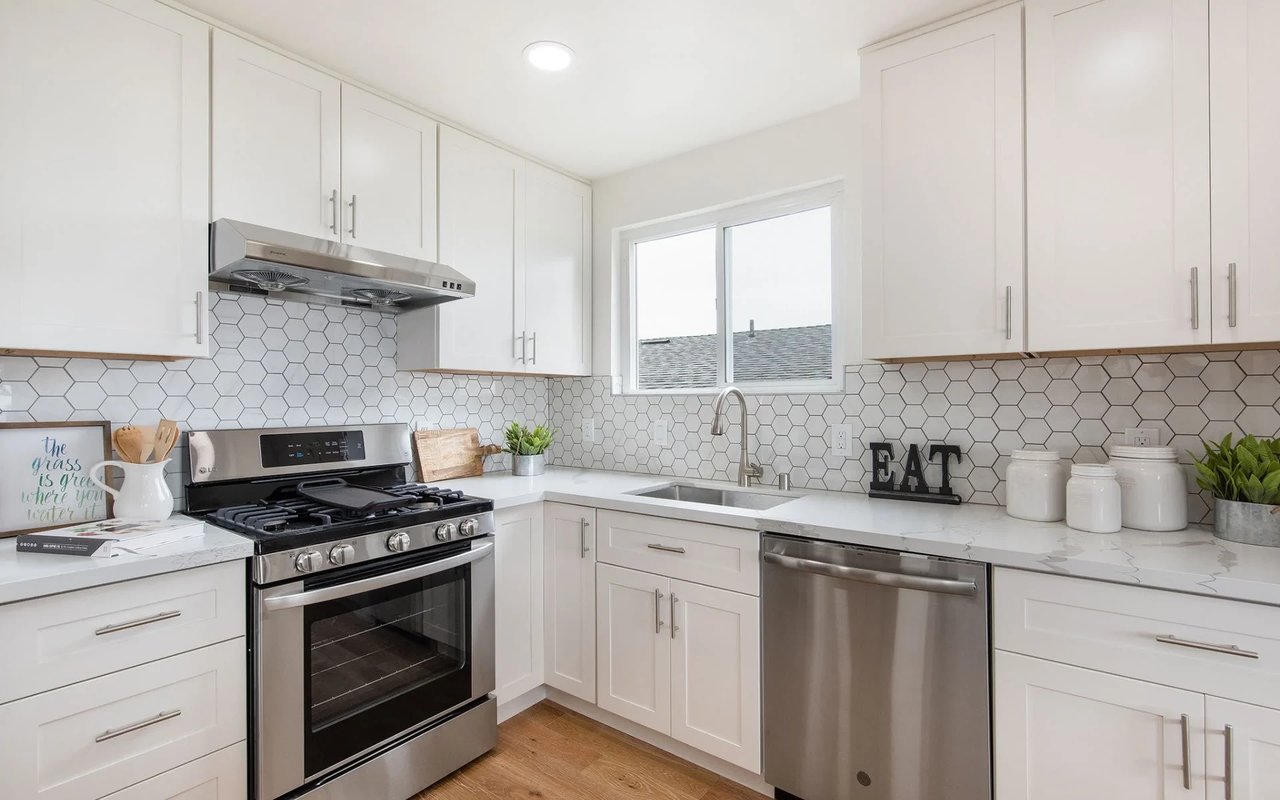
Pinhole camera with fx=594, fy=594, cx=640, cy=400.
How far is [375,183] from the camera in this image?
88.3 inches

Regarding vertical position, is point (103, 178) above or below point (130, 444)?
above

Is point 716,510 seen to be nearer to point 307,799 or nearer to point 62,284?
point 307,799

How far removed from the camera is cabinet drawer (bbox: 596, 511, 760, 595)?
1946 millimetres

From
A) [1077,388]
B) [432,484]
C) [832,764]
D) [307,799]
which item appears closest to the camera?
[307,799]

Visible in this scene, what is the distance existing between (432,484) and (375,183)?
1.27 metres

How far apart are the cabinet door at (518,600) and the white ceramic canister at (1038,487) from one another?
1.73 meters

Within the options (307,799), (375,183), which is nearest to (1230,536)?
(307,799)

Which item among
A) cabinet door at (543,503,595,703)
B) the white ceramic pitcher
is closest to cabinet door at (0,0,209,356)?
the white ceramic pitcher

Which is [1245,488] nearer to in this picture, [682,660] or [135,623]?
[682,660]

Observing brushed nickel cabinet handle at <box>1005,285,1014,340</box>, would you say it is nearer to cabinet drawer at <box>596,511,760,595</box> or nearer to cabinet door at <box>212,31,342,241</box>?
cabinet drawer at <box>596,511,760,595</box>

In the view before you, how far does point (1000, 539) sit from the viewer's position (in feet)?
5.19

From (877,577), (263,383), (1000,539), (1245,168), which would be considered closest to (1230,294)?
(1245,168)

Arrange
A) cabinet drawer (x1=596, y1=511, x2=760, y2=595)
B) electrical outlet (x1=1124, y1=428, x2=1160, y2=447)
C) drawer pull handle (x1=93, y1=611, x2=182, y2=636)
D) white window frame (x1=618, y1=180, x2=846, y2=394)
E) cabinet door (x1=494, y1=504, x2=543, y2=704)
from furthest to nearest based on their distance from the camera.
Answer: white window frame (x1=618, y1=180, x2=846, y2=394)
cabinet door (x1=494, y1=504, x2=543, y2=704)
cabinet drawer (x1=596, y1=511, x2=760, y2=595)
electrical outlet (x1=1124, y1=428, x2=1160, y2=447)
drawer pull handle (x1=93, y1=611, x2=182, y2=636)

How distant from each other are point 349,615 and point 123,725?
53cm
